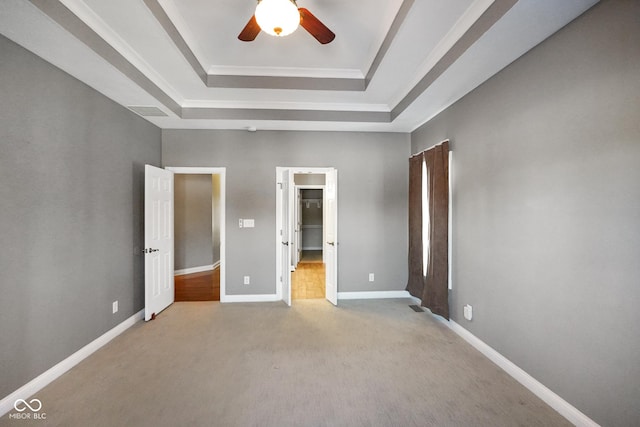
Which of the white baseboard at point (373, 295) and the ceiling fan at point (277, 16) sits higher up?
the ceiling fan at point (277, 16)

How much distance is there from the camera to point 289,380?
2100 mm

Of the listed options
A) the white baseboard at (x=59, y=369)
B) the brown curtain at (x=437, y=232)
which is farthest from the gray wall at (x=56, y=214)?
the brown curtain at (x=437, y=232)

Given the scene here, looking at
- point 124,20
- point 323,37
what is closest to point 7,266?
point 124,20

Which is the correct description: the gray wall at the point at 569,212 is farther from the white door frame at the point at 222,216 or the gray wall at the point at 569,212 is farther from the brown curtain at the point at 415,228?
the white door frame at the point at 222,216

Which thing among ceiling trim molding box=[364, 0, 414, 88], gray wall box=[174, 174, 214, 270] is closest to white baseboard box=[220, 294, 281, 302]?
gray wall box=[174, 174, 214, 270]

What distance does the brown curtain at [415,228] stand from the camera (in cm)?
357

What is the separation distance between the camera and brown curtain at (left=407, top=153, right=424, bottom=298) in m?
3.57

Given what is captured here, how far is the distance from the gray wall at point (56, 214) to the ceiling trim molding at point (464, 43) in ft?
10.9

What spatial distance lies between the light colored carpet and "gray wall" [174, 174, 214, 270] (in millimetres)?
2573

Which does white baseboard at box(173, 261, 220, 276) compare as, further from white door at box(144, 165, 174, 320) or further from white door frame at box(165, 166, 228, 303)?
white door frame at box(165, 166, 228, 303)

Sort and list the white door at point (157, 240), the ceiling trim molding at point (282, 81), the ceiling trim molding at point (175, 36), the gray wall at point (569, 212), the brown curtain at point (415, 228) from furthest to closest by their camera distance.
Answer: the brown curtain at point (415, 228) → the white door at point (157, 240) → the ceiling trim molding at point (282, 81) → the ceiling trim molding at point (175, 36) → the gray wall at point (569, 212)

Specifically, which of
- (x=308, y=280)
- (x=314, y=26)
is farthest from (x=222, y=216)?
(x=314, y=26)

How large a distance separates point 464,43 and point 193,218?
18.1ft

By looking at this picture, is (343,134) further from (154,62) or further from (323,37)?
(154,62)
